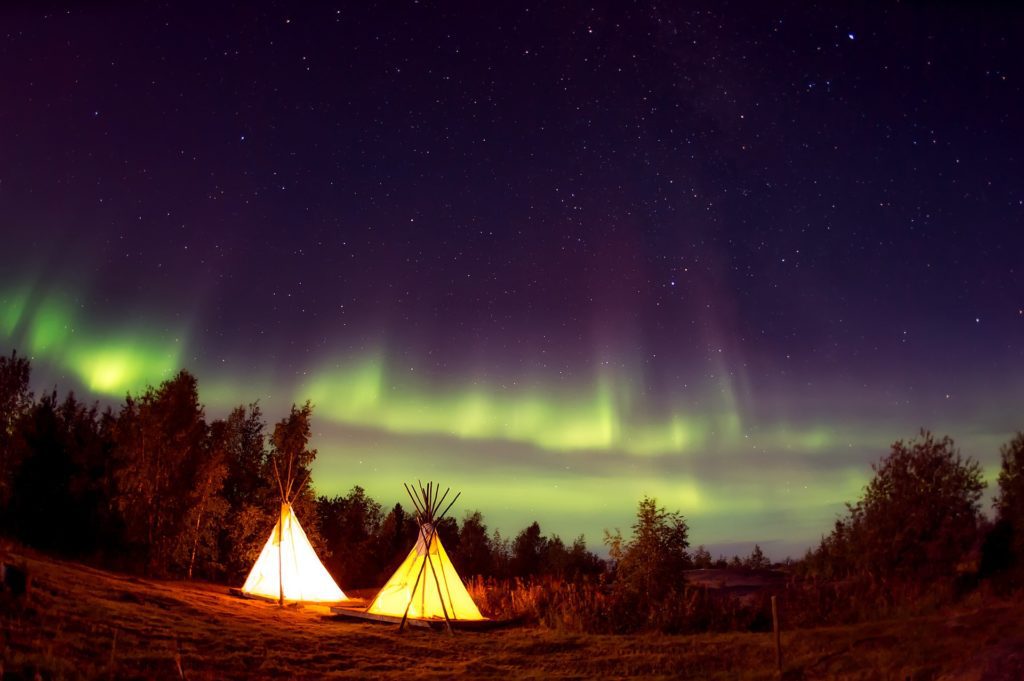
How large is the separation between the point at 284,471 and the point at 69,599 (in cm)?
1319

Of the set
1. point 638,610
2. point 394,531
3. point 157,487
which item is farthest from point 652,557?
point 394,531

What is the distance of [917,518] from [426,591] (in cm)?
1011

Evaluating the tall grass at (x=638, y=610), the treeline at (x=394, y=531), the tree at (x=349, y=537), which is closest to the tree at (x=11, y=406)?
the treeline at (x=394, y=531)

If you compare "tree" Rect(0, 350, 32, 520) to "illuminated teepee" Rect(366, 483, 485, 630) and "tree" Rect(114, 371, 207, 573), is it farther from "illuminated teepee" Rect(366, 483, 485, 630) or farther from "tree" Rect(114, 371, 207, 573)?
"illuminated teepee" Rect(366, 483, 485, 630)

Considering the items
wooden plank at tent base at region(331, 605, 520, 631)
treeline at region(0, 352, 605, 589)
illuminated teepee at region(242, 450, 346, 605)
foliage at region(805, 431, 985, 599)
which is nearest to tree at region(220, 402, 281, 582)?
treeline at region(0, 352, 605, 589)

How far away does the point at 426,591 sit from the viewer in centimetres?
1634

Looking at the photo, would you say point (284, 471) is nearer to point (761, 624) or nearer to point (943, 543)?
point (761, 624)

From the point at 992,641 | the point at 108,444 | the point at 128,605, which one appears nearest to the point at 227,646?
the point at 128,605

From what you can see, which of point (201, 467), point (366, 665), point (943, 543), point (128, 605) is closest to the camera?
point (366, 665)

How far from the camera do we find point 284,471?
24.5 metres

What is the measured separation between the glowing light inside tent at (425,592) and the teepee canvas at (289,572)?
348 centimetres

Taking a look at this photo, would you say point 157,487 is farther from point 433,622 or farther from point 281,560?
point 433,622

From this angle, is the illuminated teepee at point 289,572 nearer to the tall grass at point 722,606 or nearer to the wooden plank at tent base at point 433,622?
the wooden plank at tent base at point 433,622

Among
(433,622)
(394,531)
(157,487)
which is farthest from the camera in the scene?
(394,531)
